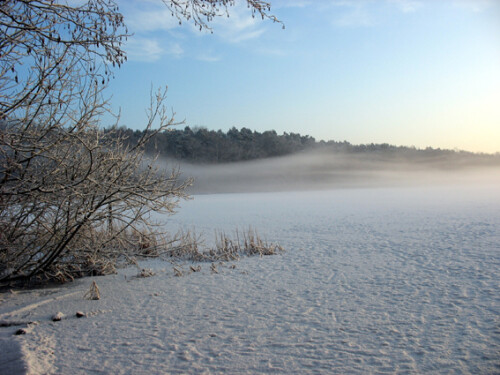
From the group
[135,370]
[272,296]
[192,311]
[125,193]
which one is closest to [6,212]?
[125,193]

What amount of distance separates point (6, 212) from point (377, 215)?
14244mm

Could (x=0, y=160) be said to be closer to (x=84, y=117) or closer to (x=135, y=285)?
(x=84, y=117)

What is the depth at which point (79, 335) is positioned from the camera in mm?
4430

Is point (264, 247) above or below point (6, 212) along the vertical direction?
below

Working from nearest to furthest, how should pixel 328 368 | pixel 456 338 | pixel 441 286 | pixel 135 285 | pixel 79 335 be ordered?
pixel 328 368 → pixel 456 338 → pixel 79 335 → pixel 441 286 → pixel 135 285

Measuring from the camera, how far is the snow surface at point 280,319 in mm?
3703

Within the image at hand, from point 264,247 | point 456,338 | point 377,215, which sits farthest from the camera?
point 377,215

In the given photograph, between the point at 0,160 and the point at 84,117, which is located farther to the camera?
the point at 84,117

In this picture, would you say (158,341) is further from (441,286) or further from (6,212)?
(441,286)

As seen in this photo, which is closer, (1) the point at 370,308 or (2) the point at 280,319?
(2) the point at 280,319

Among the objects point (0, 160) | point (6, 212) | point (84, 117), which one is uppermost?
point (84, 117)

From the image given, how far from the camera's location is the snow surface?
3.70 m

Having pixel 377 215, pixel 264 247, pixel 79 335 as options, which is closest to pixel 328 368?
pixel 79 335

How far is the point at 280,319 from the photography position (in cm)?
486
